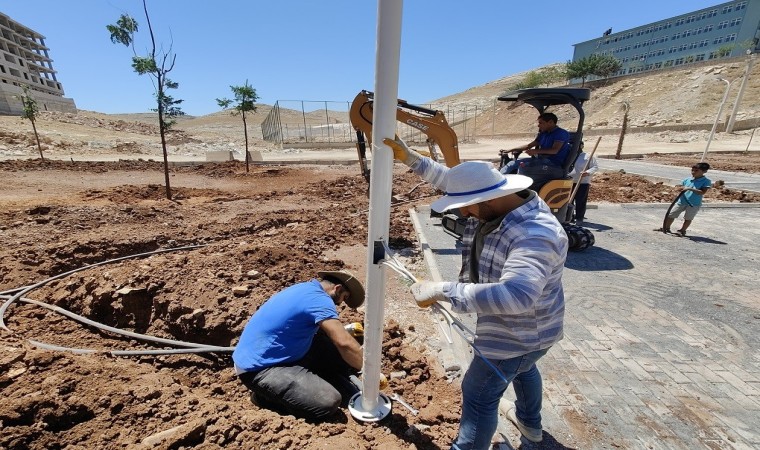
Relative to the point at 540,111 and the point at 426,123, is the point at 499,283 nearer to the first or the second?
the point at 426,123

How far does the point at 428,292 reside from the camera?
A: 1897mm

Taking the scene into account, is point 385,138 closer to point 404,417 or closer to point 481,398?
point 481,398

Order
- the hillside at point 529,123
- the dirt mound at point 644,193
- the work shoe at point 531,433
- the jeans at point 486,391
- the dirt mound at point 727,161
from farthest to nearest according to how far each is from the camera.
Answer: the hillside at point 529,123 → the dirt mound at point 727,161 → the dirt mound at point 644,193 → the work shoe at point 531,433 → the jeans at point 486,391

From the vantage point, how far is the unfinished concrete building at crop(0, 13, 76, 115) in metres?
53.1

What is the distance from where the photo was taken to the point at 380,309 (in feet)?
7.29

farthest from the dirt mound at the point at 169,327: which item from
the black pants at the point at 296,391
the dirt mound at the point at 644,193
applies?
the dirt mound at the point at 644,193

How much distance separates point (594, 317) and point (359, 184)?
1106cm

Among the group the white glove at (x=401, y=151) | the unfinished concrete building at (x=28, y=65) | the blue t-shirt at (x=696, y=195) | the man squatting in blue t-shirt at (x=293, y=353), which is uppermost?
the unfinished concrete building at (x=28, y=65)

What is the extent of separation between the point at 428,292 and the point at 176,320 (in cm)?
362

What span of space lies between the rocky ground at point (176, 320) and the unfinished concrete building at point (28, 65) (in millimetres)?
54120

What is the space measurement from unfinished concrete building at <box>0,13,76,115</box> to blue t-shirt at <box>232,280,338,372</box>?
60.1m

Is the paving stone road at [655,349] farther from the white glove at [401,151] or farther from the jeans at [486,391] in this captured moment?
the white glove at [401,151]

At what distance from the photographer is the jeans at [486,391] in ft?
6.65

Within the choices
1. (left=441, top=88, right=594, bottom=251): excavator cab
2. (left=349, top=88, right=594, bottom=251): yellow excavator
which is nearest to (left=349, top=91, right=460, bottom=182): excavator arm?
(left=349, top=88, right=594, bottom=251): yellow excavator
